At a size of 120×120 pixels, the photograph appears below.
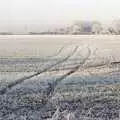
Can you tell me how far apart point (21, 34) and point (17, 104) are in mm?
61921

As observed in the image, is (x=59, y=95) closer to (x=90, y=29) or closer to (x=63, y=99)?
(x=63, y=99)

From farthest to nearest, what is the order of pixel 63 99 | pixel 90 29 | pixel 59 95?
pixel 90 29, pixel 59 95, pixel 63 99

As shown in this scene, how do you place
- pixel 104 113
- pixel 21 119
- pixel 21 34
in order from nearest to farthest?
1. pixel 21 119
2. pixel 104 113
3. pixel 21 34

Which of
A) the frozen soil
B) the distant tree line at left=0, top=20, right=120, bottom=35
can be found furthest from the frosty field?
the distant tree line at left=0, top=20, right=120, bottom=35

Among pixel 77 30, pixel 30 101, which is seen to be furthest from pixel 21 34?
pixel 30 101

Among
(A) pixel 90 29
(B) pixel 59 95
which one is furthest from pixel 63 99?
(A) pixel 90 29

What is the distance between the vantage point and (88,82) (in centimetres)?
1452

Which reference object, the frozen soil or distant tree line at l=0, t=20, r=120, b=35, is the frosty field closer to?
the frozen soil

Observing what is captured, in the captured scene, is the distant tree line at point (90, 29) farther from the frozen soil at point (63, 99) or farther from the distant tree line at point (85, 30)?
the frozen soil at point (63, 99)

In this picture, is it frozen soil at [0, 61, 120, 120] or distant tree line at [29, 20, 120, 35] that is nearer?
frozen soil at [0, 61, 120, 120]

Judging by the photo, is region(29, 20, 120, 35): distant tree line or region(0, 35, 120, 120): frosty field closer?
region(0, 35, 120, 120): frosty field

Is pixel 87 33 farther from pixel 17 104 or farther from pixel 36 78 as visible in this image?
pixel 17 104

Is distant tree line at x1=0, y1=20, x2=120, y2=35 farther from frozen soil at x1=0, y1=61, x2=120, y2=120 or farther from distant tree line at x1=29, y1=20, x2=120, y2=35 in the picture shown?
frozen soil at x1=0, y1=61, x2=120, y2=120

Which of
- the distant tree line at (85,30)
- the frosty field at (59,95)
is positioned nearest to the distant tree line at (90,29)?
the distant tree line at (85,30)
